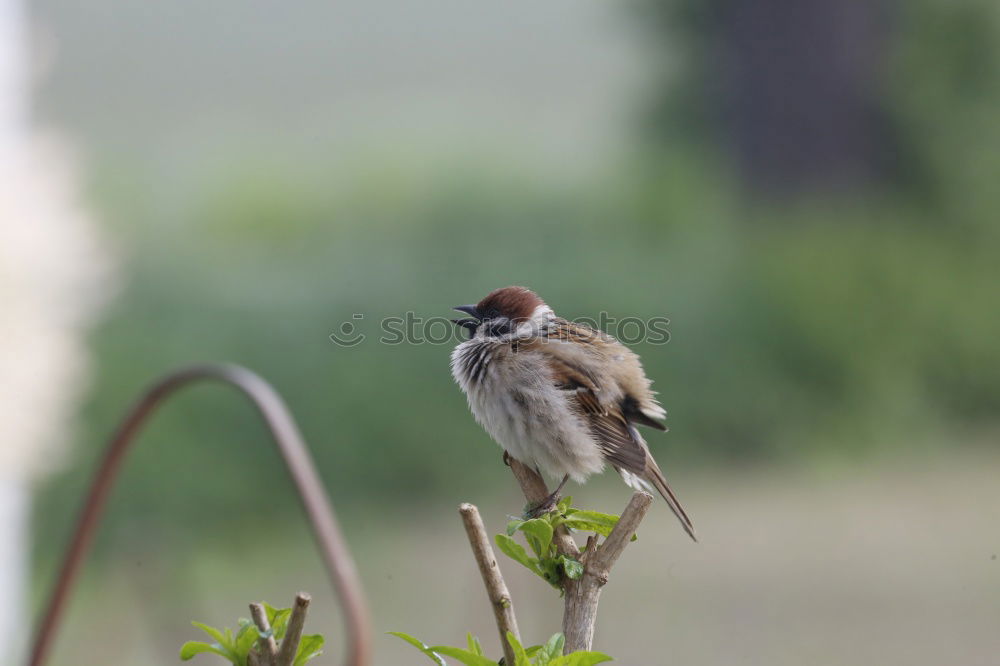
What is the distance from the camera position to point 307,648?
3.80ft

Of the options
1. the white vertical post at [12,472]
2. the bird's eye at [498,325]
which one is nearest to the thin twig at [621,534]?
the bird's eye at [498,325]

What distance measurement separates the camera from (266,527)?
19.9 ft

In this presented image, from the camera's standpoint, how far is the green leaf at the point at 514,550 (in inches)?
46.1

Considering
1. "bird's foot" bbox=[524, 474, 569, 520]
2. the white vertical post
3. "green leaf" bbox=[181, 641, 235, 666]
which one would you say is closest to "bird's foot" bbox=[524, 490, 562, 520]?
"bird's foot" bbox=[524, 474, 569, 520]

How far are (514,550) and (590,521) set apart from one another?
92 millimetres

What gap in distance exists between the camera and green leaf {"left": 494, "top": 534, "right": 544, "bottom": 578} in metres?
1.17

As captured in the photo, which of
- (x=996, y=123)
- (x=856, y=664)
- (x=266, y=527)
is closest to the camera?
(x=856, y=664)

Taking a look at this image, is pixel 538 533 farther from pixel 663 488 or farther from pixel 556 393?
pixel 556 393

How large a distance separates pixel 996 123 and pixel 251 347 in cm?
497

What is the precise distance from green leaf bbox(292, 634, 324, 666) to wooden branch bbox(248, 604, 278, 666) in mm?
34

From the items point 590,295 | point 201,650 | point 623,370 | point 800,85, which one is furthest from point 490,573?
point 800,85

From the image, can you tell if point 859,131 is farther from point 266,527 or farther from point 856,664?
point 266,527

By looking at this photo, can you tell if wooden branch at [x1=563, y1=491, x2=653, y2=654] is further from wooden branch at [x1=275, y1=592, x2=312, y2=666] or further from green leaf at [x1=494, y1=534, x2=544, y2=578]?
wooden branch at [x1=275, y1=592, x2=312, y2=666]

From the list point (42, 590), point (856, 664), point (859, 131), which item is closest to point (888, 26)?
point (859, 131)
